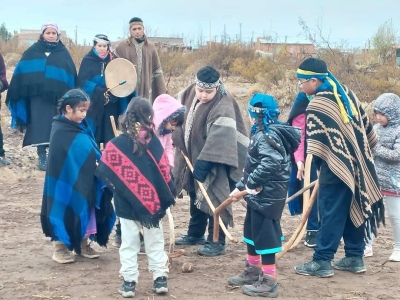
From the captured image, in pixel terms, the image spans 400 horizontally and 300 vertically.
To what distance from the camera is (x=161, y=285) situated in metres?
5.26

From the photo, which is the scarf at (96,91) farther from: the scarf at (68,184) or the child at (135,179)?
the child at (135,179)

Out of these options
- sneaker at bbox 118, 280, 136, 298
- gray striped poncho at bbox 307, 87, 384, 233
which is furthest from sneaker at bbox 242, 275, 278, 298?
gray striped poncho at bbox 307, 87, 384, 233

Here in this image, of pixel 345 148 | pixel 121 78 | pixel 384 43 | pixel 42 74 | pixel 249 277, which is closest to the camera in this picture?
pixel 249 277

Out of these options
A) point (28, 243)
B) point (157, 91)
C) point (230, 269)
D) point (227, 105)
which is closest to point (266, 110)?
point (227, 105)

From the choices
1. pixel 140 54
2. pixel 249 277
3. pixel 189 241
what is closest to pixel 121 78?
pixel 140 54

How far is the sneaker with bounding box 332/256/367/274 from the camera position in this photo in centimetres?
596

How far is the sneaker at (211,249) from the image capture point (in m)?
6.44

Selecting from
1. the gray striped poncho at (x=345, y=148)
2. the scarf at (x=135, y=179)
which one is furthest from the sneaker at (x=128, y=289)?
the gray striped poncho at (x=345, y=148)

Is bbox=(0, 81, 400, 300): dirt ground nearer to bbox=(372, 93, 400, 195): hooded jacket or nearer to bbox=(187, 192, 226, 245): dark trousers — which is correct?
bbox=(187, 192, 226, 245): dark trousers

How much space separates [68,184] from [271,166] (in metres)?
1.87

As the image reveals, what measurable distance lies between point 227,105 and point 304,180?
3.29 feet

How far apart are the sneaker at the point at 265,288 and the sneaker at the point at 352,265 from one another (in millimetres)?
960

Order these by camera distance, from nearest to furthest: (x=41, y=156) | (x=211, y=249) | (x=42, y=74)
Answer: (x=211, y=249) → (x=42, y=74) → (x=41, y=156)

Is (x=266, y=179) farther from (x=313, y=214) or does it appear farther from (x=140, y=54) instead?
(x=140, y=54)
